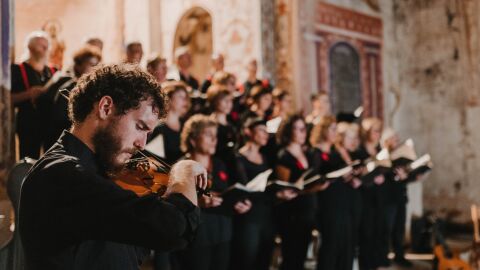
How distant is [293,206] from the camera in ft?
17.0

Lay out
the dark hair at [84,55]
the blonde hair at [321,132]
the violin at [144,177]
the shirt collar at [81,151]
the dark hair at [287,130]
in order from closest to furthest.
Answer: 1. the shirt collar at [81,151]
2. the violin at [144,177]
3. the dark hair at [84,55]
4. the dark hair at [287,130]
5. the blonde hair at [321,132]

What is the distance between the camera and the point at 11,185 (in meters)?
2.72

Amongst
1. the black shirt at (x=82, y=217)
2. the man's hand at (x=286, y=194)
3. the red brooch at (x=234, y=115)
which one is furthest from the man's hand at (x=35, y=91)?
the black shirt at (x=82, y=217)

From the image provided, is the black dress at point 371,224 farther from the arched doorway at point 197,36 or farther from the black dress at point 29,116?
the arched doorway at point 197,36

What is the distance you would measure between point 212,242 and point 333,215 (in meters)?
1.71

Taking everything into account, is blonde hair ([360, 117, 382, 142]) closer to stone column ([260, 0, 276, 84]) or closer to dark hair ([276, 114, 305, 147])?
dark hair ([276, 114, 305, 147])

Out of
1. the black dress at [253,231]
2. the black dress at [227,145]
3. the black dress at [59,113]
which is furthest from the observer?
the black dress at [227,145]

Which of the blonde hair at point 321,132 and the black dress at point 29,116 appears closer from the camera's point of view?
the black dress at point 29,116

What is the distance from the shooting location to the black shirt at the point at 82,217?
4.80 ft

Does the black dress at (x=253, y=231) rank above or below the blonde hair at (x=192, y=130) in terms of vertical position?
below

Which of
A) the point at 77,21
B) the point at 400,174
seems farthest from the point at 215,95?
the point at 77,21

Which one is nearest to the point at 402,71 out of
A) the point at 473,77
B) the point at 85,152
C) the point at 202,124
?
the point at 473,77

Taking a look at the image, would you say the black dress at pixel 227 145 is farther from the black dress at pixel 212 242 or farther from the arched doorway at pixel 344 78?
the arched doorway at pixel 344 78

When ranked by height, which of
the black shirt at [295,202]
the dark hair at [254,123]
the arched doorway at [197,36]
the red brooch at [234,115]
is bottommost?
the black shirt at [295,202]
